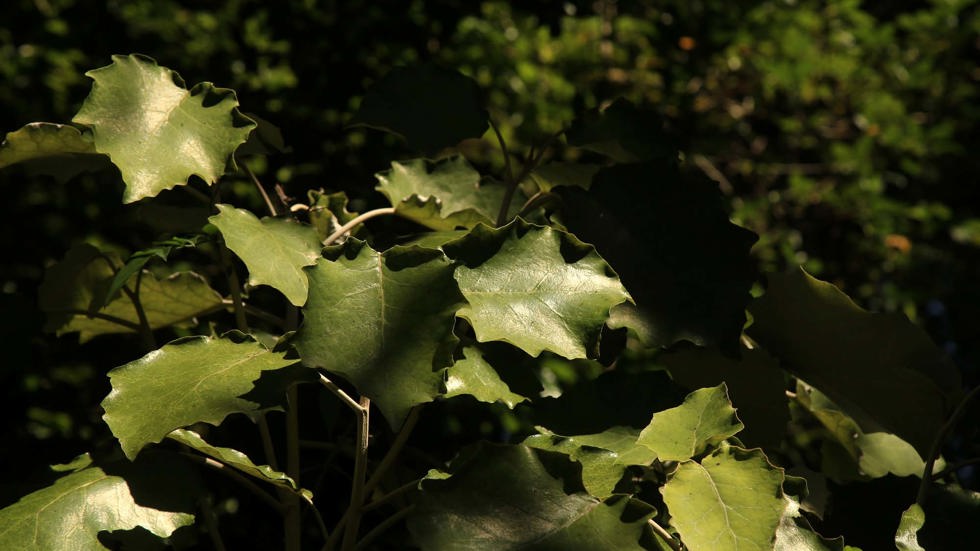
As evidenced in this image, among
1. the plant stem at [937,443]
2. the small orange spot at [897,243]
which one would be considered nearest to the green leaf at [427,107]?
the plant stem at [937,443]

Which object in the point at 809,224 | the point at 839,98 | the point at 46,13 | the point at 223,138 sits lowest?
the point at 809,224

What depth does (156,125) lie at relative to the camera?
1.04 meters

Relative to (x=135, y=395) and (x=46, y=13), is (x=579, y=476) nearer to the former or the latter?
(x=135, y=395)

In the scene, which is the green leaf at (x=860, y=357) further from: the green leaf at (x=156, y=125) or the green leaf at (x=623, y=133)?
the green leaf at (x=156, y=125)

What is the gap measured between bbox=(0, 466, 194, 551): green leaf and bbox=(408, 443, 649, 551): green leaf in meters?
0.28

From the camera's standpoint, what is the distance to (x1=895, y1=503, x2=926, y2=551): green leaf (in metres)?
1.01

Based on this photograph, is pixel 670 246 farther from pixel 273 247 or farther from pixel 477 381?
pixel 273 247

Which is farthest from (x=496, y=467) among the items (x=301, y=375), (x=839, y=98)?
(x=839, y=98)

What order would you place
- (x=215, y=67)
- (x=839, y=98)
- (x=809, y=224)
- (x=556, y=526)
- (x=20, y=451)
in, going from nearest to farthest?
1. (x=556, y=526)
2. (x=20, y=451)
3. (x=215, y=67)
4. (x=809, y=224)
5. (x=839, y=98)

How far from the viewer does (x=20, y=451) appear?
1928 mm

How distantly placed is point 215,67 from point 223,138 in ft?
5.37

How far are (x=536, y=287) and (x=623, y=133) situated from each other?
0.39 metres

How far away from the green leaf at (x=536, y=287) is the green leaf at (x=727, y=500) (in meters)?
0.15

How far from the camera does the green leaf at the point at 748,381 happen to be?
1185mm
